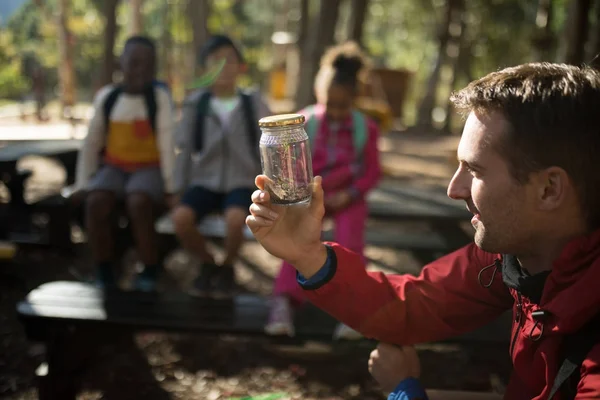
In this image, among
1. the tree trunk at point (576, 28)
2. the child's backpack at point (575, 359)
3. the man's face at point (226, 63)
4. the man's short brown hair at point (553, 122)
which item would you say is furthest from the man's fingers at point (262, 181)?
the tree trunk at point (576, 28)

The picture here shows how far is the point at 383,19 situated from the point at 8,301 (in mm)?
36555

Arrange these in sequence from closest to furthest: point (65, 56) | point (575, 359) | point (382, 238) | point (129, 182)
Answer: point (575, 359) → point (129, 182) → point (382, 238) → point (65, 56)

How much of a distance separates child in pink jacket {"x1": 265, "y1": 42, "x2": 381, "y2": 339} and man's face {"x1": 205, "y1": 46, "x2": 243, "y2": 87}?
0.68 m

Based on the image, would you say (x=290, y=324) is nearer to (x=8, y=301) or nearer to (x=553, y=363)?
(x=553, y=363)

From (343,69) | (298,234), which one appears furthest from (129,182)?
(298,234)

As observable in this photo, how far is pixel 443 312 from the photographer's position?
202cm

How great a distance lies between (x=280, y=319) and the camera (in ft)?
11.3

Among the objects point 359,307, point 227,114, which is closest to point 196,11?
point 227,114

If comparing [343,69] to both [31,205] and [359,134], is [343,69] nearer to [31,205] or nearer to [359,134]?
[359,134]

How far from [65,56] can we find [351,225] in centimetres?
1573

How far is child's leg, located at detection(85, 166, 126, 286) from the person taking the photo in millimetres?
4492

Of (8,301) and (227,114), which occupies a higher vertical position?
(227,114)

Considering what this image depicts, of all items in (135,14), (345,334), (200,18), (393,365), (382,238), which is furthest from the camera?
(135,14)

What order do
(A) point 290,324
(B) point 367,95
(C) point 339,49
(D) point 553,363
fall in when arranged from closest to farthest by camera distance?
(D) point 553,363 < (A) point 290,324 < (C) point 339,49 < (B) point 367,95
